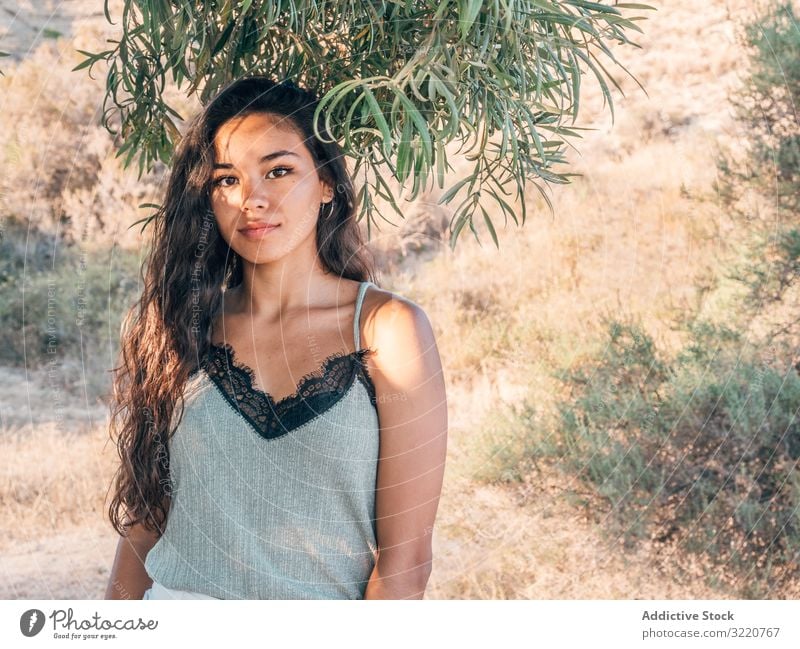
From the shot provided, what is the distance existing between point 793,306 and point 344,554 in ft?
9.39

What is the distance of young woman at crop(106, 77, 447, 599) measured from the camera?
1.23 metres

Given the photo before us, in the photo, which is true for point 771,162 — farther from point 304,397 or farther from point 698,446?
point 304,397

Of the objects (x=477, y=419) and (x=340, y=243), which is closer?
(x=340, y=243)

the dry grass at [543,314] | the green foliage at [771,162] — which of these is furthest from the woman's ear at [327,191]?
→ the green foliage at [771,162]

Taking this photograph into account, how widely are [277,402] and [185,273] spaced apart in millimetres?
301

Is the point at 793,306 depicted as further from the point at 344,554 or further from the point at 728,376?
the point at 344,554

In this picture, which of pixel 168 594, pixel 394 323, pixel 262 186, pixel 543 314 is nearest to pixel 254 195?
pixel 262 186

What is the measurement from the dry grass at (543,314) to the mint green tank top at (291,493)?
1.85 metres

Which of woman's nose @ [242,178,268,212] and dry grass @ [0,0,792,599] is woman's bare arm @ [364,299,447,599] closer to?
woman's nose @ [242,178,268,212]

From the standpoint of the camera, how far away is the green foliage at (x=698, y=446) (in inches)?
125

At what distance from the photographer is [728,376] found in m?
3.44

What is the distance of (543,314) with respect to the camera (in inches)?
177
